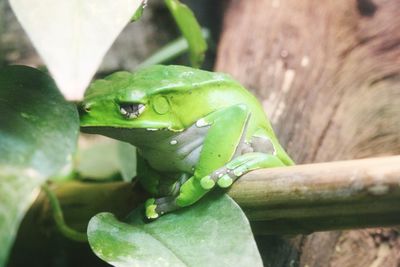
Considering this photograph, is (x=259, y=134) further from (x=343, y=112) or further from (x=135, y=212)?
(x=343, y=112)

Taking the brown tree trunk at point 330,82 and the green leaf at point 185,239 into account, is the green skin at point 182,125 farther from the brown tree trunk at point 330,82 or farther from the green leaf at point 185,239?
the brown tree trunk at point 330,82

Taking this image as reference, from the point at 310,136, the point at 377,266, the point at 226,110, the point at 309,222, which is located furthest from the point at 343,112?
the point at 309,222

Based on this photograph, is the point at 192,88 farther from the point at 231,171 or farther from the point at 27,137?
the point at 27,137

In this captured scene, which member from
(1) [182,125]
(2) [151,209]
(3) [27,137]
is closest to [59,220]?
(2) [151,209]

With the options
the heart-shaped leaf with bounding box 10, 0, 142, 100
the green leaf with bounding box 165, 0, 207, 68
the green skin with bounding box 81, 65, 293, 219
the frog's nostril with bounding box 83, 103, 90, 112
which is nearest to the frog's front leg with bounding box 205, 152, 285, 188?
the green skin with bounding box 81, 65, 293, 219

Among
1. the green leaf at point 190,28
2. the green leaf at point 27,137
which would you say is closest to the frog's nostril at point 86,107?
the green leaf at point 27,137
